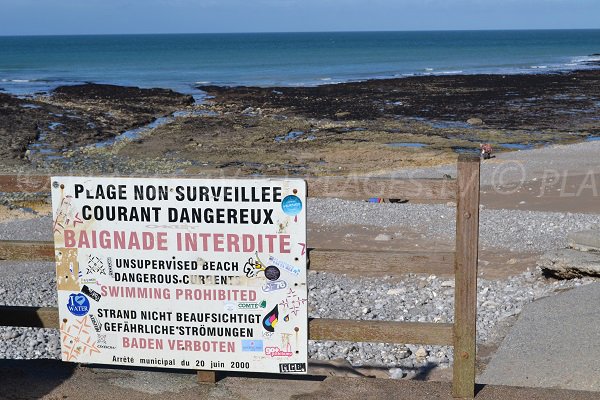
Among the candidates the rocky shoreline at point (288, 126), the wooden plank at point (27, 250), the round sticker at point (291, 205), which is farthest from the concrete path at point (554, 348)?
the rocky shoreline at point (288, 126)

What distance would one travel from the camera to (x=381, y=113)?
3628 cm

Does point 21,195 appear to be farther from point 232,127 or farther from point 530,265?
point 232,127

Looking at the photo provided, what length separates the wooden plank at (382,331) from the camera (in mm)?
4441

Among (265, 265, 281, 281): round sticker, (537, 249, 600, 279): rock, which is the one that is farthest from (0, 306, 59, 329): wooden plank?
(537, 249, 600, 279): rock

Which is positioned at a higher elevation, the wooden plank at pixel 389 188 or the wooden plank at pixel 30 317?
the wooden plank at pixel 389 188

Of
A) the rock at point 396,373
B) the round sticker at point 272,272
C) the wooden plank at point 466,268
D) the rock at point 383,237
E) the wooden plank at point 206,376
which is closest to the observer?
the wooden plank at point 466,268

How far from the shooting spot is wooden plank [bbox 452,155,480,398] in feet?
13.9

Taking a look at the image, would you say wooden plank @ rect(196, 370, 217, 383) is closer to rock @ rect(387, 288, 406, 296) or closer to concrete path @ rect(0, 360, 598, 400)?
concrete path @ rect(0, 360, 598, 400)

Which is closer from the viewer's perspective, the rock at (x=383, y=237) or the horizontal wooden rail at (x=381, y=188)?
the horizontal wooden rail at (x=381, y=188)

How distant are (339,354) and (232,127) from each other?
82.7ft

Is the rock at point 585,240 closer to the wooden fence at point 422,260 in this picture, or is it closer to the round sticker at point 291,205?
the wooden fence at point 422,260

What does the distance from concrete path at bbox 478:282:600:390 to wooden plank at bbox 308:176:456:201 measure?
185 centimetres

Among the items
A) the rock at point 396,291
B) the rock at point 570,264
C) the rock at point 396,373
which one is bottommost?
the rock at point 396,291

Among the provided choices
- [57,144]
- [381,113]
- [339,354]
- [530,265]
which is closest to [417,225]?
[530,265]
